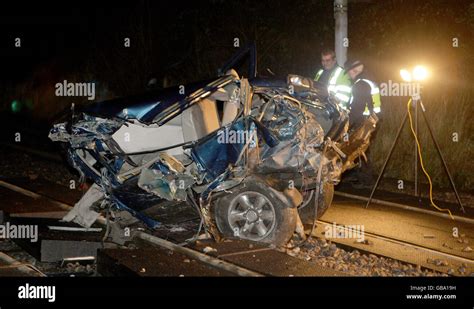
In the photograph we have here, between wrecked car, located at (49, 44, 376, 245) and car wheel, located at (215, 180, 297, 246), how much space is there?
0.01 metres

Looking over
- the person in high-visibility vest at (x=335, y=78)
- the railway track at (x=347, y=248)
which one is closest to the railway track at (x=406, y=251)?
the railway track at (x=347, y=248)

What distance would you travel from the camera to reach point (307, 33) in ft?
62.6

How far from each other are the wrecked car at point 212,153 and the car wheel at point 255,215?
0.03 feet

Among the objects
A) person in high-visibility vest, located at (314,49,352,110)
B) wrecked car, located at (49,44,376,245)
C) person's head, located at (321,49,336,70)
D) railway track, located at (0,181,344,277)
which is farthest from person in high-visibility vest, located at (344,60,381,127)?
railway track, located at (0,181,344,277)

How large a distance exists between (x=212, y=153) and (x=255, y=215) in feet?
2.65

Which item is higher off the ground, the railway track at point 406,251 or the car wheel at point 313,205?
the car wheel at point 313,205

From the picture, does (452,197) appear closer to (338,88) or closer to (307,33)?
(338,88)

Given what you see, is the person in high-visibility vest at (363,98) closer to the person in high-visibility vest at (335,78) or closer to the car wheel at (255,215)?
the person in high-visibility vest at (335,78)

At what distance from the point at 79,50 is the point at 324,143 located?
24268mm

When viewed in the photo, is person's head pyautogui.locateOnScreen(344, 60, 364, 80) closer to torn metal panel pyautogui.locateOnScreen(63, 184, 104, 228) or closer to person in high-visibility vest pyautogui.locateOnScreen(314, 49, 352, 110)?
person in high-visibility vest pyautogui.locateOnScreen(314, 49, 352, 110)

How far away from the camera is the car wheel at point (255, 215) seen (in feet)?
24.6

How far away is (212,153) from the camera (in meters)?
7.48

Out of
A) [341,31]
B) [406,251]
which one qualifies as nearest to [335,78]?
[341,31]

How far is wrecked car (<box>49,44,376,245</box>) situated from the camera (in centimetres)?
747
